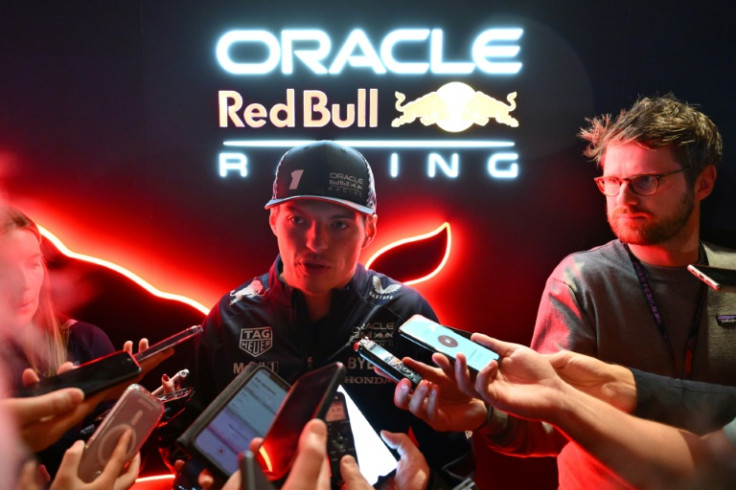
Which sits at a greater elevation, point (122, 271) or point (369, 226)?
point (369, 226)

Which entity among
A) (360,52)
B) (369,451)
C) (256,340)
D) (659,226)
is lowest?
(369,451)

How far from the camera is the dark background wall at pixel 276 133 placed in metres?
2.80

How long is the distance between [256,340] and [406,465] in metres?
0.91

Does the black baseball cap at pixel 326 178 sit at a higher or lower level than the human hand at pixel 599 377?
higher

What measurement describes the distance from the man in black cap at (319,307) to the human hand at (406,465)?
0.40 meters

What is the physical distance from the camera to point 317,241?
2.09 m

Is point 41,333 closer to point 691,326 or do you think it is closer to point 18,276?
point 18,276

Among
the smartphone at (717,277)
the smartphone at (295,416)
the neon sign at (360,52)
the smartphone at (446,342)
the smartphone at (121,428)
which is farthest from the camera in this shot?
the neon sign at (360,52)

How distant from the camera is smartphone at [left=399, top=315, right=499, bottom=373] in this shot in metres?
1.65

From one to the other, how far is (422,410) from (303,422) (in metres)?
0.79

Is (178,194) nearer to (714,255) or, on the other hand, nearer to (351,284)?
(351,284)

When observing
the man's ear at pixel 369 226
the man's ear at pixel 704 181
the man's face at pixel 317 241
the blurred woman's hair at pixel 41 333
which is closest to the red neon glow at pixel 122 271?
the blurred woman's hair at pixel 41 333

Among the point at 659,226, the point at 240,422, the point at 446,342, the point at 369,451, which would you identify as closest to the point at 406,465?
the point at 369,451

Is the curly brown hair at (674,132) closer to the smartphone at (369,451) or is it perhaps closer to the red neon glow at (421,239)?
the red neon glow at (421,239)
